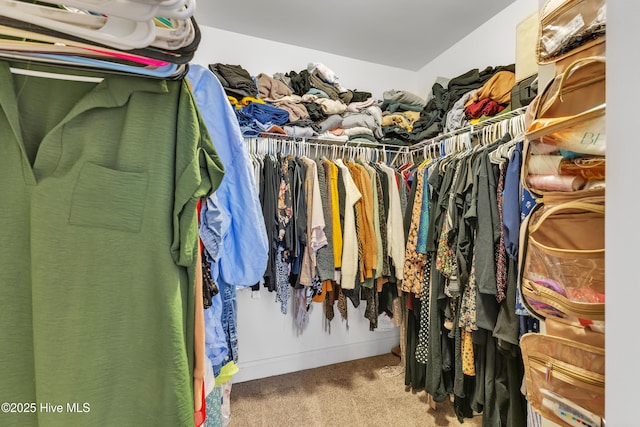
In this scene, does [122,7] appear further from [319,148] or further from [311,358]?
[311,358]

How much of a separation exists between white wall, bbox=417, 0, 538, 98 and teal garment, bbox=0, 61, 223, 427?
2.14m

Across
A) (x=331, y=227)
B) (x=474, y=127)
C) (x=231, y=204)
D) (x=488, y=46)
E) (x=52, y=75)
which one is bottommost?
(x=331, y=227)

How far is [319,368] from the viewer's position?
2.27 meters

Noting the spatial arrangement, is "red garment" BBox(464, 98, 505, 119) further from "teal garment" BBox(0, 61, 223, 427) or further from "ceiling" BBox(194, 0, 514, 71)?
"teal garment" BBox(0, 61, 223, 427)

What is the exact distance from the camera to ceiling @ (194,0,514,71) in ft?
6.03

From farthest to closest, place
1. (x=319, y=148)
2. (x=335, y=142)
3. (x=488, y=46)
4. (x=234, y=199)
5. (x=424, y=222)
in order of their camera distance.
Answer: (x=319, y=148) → (x=335, y=142) → (x=488, y=46) → (x=424, y=222) → (x=234, y=199)

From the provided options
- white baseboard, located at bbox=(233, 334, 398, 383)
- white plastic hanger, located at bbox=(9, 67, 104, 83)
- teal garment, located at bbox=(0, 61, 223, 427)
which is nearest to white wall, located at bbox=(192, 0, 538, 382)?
white baseboard, located at bbox=(233, 334, 398, 383)

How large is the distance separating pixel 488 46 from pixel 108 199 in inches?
95.5

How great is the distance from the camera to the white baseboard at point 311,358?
6.96 feet

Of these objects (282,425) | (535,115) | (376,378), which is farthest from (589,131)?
(376,378)

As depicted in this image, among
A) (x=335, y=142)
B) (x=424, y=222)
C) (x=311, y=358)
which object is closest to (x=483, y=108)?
(x=424, y=222)

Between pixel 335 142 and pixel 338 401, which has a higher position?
pixel 335 142

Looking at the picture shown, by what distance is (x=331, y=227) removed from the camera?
176 cm

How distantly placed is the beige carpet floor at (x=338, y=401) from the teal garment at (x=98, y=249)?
140cm
